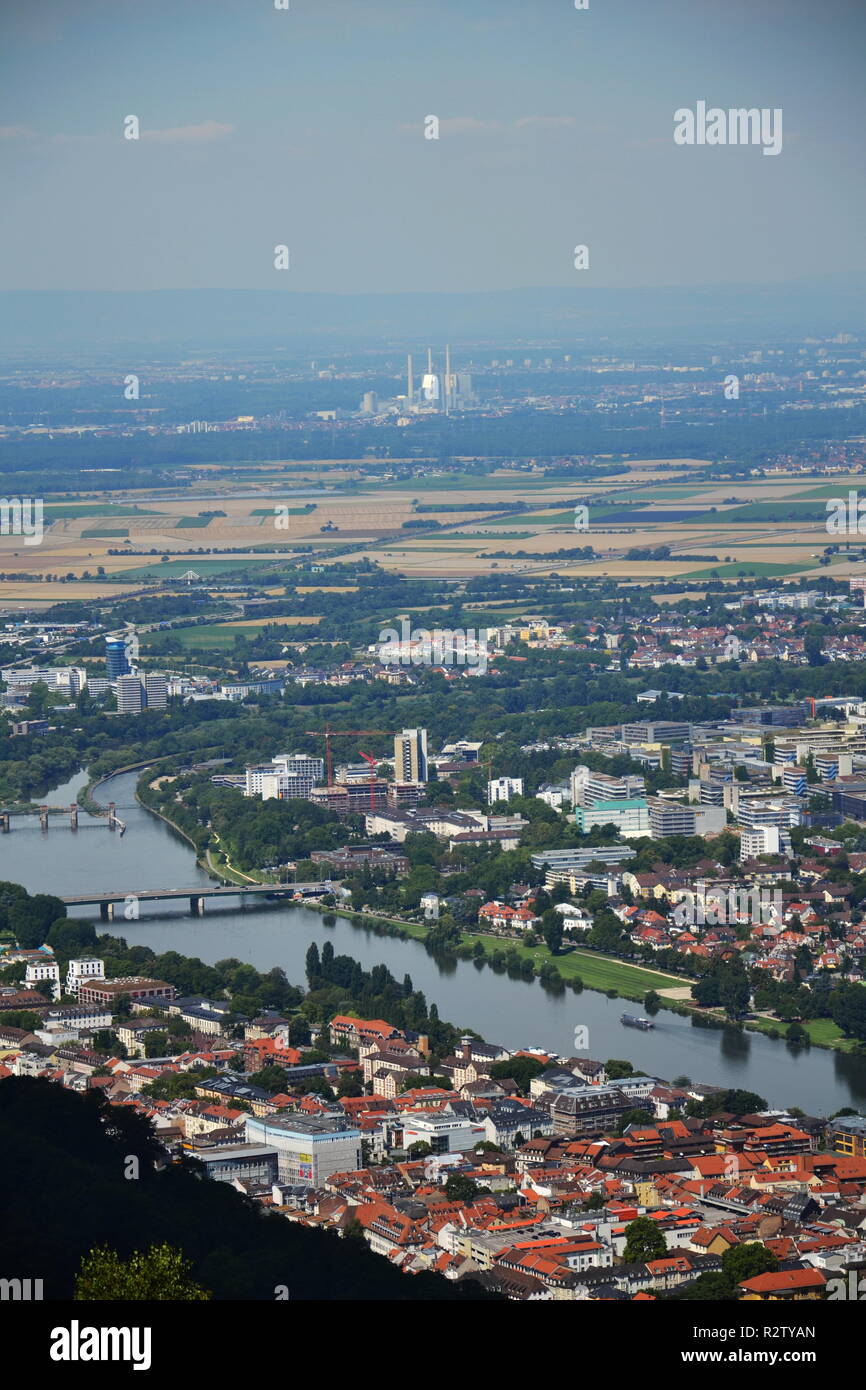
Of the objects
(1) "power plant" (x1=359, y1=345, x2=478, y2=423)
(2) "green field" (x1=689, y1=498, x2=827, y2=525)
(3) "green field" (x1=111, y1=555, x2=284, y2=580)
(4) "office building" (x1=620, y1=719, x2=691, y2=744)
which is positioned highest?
(1) "power plant" (x1=359, y1=345, x2=478, y2=423)

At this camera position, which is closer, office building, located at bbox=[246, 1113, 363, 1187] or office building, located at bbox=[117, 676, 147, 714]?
office building, located at bbox=[246, 1113, 363, 1187]

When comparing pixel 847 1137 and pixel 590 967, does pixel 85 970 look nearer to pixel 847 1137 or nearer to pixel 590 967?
pixel 590 967

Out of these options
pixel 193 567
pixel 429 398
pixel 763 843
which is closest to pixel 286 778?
pixel 763 843

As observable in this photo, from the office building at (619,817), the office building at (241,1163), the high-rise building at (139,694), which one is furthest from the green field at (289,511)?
the office building at (241,1163)

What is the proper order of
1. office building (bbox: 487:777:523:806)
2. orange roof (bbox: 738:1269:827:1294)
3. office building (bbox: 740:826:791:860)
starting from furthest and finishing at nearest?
office building (bbox: 487:777:523:806) < office building (bbox: 740:826:791:860) < orange roof (bbox: 738:1269:827:1294)

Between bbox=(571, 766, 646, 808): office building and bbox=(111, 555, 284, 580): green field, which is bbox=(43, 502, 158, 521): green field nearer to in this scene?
bbox=(111, 555, 284, 580): green field

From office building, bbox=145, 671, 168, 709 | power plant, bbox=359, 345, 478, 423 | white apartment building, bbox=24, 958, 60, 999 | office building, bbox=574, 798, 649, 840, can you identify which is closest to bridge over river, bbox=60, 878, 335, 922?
white apartment building, bbox=24, 958, 60, 999
